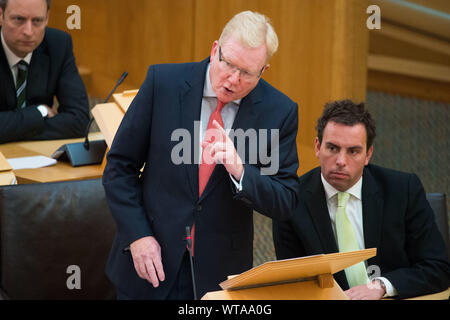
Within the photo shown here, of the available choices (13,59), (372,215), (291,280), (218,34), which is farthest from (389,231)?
(218,34)

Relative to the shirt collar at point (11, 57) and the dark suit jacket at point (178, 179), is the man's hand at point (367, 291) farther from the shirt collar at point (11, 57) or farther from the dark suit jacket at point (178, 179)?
the shirt collar at point (11, 57)

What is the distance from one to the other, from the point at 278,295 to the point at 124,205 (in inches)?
20.5

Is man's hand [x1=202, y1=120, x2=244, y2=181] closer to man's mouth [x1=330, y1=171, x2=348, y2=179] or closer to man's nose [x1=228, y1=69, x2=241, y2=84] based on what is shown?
man's nose [x1=228, y1=69, x2=241, y2=84]

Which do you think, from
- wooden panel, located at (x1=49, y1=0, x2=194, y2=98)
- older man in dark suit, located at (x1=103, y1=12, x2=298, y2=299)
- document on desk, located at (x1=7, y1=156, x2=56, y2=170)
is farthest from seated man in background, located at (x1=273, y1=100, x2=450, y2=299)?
wooden panel, located at (x1=49, y1=0, x2=194, y2=98)

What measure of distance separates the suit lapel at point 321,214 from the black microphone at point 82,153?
120 centimetres

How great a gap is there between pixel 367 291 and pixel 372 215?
28 cm

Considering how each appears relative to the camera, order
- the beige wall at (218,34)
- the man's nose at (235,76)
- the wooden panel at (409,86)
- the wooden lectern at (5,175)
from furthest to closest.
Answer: the wooden panel at (409,86) → the beige wall at (218,34) → the wooden lectern at (5,175) → the man's nose at (235,76)

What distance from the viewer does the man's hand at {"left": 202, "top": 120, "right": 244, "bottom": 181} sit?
59.7 inches

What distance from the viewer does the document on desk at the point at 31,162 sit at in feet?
9.45

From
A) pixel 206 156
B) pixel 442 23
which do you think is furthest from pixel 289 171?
pixel 442 23

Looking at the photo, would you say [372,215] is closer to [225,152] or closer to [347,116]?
[347,116]

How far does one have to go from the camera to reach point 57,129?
3.33 m

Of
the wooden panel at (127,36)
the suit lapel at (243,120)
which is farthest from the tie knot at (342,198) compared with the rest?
the wooden panel at (127,36)
